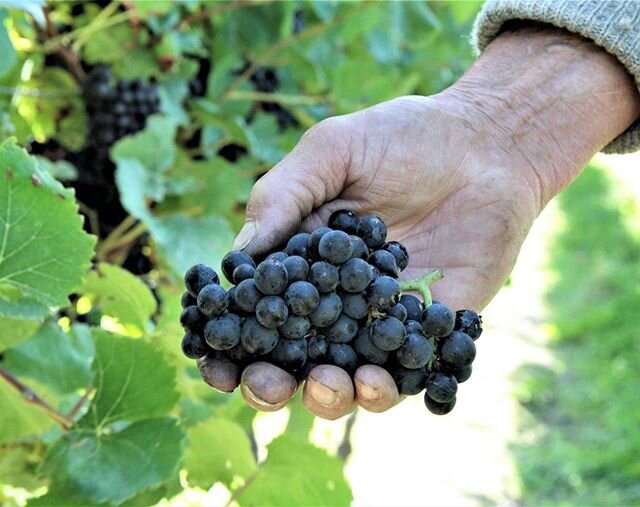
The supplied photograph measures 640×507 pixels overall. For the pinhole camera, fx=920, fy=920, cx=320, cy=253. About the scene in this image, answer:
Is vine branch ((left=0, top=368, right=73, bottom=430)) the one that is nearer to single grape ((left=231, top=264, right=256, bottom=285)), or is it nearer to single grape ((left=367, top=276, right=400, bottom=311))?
single grape ((left=231, top=264, right=256, bottom=285))

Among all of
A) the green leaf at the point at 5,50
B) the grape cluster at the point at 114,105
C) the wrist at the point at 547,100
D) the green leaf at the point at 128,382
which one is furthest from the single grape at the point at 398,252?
the grape cluster at the point at 114,105

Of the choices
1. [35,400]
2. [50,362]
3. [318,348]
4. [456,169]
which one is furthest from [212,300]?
[456,169]

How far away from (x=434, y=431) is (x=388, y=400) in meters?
3.52

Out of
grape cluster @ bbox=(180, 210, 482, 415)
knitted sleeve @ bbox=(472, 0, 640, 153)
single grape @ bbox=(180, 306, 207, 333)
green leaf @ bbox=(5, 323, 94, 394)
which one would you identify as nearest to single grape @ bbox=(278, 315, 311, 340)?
grape cluster @ bbox=(180, 210, 482, 415)

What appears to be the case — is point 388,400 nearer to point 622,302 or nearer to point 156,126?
point 156,126

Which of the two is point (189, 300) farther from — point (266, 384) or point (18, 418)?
point (18, 418)

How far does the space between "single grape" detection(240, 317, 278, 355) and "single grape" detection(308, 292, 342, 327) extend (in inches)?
1.9

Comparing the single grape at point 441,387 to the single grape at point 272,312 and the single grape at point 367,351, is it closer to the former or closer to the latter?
the single grape at point 367,351

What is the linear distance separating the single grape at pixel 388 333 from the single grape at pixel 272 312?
11 cm

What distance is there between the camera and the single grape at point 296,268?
1.07 meters

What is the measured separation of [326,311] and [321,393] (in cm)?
10

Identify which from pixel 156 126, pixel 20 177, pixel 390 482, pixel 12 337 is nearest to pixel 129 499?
pixel 12 337

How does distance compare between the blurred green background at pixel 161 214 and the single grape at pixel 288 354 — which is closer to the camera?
the single grape at pixel 288 354

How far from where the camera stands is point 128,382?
1.28 meters
